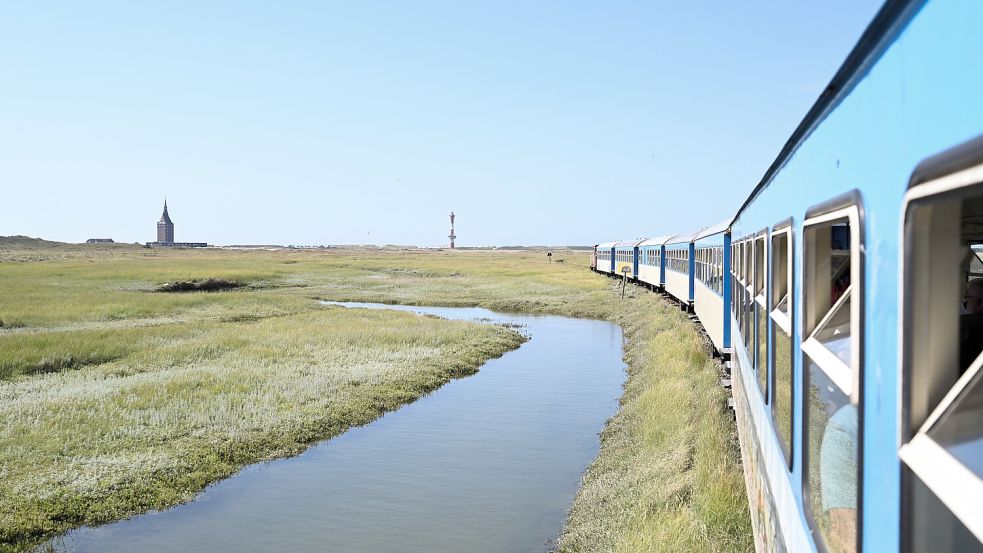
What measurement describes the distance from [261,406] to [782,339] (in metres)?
12.3

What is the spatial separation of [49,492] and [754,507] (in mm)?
8408

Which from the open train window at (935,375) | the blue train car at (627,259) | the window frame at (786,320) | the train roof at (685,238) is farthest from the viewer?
the blue train car at (627,259)

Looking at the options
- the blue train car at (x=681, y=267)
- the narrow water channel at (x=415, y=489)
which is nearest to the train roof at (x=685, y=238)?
the blue train car at (x=681, y=267)

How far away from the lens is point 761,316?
5270mm

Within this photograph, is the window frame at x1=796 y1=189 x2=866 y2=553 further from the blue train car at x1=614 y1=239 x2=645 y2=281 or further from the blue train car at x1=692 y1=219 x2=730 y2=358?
the blue train car at x1=614 y1=239 x2=645 y2=281

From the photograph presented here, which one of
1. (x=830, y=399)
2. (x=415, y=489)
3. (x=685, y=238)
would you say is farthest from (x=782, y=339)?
(x=685, y=238)

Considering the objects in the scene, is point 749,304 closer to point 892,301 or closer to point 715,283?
point 892,301

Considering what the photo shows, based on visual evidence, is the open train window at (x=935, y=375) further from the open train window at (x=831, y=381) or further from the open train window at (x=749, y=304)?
the open train window at (x=749, y=304)

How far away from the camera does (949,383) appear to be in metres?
1.58

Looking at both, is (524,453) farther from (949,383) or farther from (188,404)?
(949,383)

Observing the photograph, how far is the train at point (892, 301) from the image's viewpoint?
1433 millimetres

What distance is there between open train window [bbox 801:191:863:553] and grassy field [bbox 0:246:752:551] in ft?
13.9

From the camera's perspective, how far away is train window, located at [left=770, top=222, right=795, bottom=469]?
3647mm

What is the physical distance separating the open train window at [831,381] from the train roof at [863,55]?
0.35 meters
